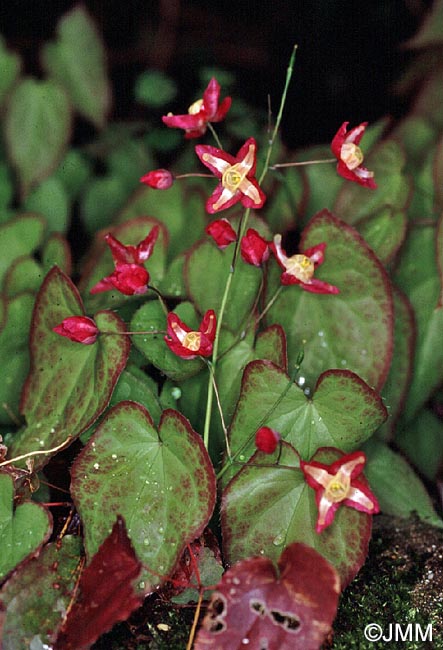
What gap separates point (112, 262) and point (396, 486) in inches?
22.1

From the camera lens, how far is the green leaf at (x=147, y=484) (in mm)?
826

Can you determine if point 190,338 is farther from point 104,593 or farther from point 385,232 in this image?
point 385,232

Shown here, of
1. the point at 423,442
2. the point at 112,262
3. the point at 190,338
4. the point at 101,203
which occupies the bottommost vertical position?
the point at 423,442

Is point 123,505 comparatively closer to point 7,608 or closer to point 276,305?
point 7,608

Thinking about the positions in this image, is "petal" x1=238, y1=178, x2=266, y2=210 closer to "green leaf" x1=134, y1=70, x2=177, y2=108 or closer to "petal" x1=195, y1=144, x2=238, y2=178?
"petal" x1=195, y1=144, x2=238, y2=178

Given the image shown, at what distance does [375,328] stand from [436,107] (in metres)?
0.66

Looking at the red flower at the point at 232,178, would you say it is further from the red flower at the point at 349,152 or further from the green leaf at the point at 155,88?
the green leaf at the point at 155,88

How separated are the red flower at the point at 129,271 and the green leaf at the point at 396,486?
0.43 metres

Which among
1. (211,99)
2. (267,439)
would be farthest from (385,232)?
(267,439)

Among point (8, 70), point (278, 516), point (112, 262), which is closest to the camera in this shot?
point (278, 516)

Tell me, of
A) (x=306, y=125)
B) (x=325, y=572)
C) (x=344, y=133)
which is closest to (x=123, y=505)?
(x=325, y=572)

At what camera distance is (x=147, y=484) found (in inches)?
33.9

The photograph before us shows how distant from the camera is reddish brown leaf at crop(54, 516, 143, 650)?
0.75 metres

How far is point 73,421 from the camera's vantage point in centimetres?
94
